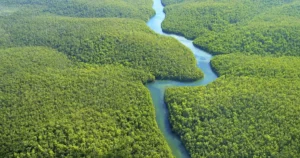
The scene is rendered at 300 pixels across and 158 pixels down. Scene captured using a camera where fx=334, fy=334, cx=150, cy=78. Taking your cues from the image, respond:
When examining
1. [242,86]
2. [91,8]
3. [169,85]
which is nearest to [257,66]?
[242,86]

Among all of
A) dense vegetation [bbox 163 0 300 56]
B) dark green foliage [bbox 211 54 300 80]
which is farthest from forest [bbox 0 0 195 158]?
dense vegetation [bbox 163 0 300 56]

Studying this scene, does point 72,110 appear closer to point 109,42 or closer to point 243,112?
point 109,42

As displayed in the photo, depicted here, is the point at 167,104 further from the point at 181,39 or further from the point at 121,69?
the point at 181,39

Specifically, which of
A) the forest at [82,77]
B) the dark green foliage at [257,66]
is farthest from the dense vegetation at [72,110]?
the dark green foliage at [257,66]

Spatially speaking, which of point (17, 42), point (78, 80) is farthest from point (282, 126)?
point (17, 42)

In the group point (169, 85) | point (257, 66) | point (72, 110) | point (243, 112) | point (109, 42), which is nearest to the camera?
point (243, 112)

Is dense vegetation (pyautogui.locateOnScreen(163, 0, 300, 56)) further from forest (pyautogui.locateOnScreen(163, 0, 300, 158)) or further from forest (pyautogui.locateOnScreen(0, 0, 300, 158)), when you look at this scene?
forest (pyautogui.locateOnScreen(0, 0, 300, 158))
